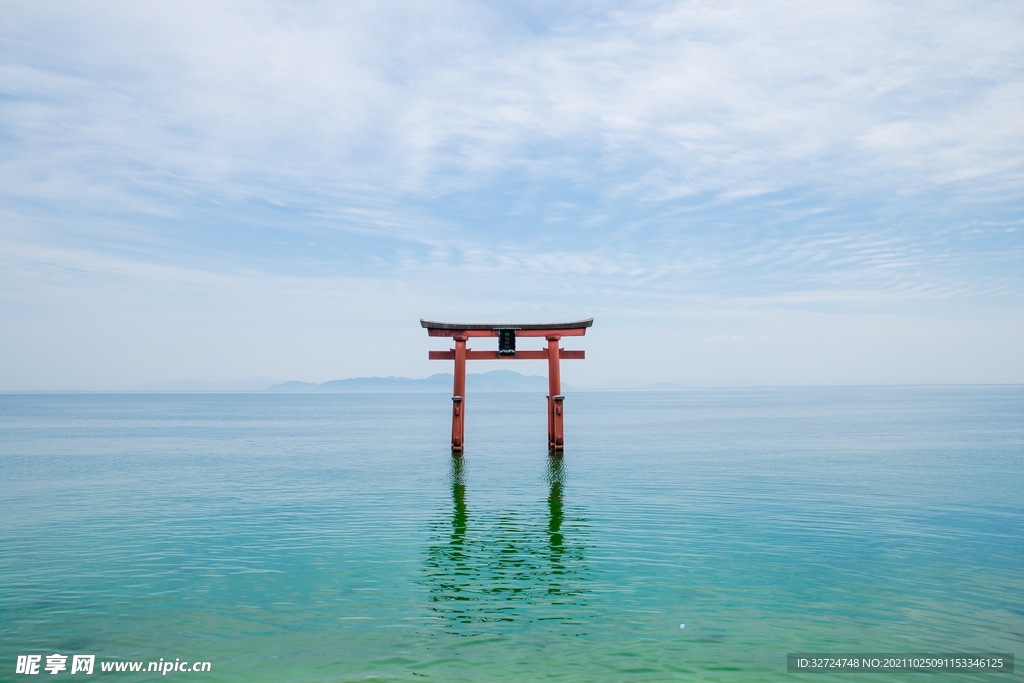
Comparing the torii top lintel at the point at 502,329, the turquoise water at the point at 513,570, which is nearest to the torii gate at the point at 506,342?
the torii top lintel at the point at 502,329

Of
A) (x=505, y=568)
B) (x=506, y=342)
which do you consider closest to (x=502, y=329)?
(x=506, y=342)

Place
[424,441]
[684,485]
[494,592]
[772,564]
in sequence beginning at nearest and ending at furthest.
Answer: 1. [494,592]
2. [772,564]
3. [684,485]
4. [424,441]

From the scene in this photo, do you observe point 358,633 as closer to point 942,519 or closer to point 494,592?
point 494,592

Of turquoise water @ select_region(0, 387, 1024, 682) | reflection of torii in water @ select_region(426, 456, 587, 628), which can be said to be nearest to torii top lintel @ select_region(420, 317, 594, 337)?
turquoise water @ select_region(0, 387, 1024, 682)

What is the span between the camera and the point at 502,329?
85.9 ft

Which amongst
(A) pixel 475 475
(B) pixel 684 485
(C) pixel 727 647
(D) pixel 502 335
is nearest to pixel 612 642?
(C) pixel 727 647

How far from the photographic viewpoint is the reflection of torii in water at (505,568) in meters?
9.46

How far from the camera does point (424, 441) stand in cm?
4281

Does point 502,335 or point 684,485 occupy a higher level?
point 502,335

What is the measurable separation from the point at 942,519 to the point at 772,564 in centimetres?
716

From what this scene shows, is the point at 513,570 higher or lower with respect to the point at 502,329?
lower

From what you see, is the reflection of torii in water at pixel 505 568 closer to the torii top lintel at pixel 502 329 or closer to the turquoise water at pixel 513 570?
the turquoise water at pixel 513 570

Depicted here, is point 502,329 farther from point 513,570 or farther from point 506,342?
point 513,570

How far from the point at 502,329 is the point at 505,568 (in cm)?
1511
